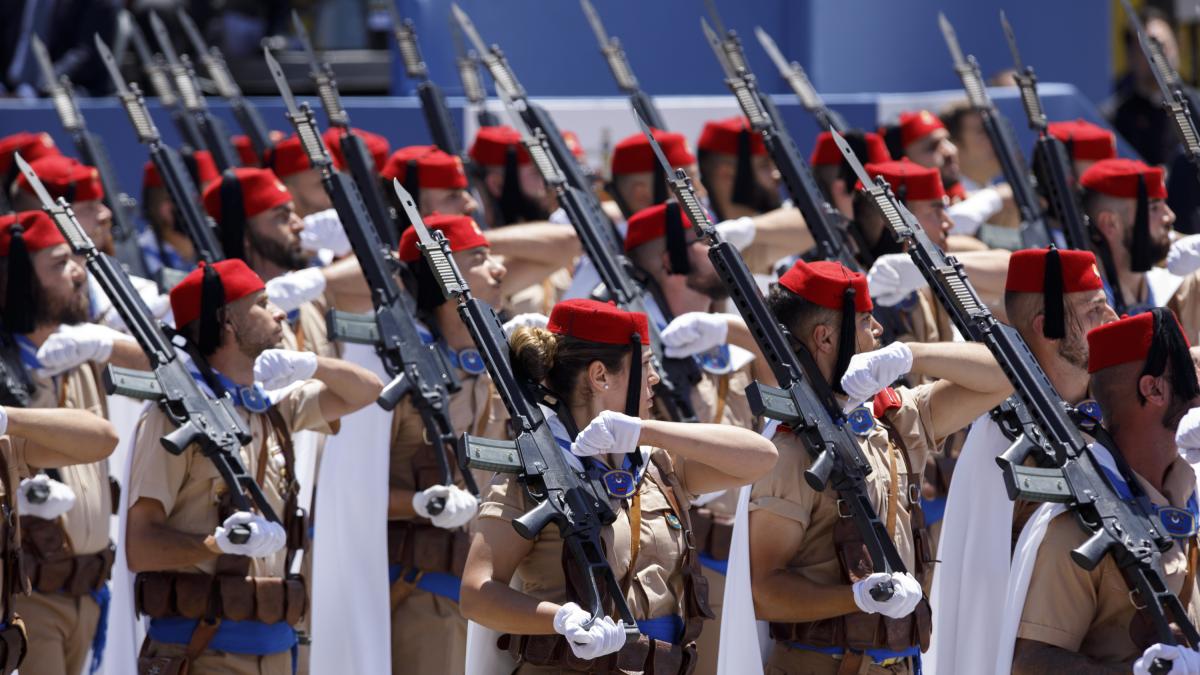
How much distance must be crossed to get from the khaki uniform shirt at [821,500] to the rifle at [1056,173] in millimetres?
2261

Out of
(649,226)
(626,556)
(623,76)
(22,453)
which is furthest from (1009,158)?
(22,453)

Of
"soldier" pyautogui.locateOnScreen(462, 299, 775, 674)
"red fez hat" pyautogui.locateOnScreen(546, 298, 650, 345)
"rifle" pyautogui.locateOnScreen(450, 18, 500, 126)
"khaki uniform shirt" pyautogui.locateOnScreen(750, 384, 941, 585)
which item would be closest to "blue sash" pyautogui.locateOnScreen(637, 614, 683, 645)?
"soldier" pyautogui.locateOnScreen(462, 299, 775, 674)

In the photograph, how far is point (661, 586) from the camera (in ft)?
13.5

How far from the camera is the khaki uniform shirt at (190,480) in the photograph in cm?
477

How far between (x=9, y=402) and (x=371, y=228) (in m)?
1.26

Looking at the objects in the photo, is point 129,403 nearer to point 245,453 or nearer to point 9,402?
point 9,402

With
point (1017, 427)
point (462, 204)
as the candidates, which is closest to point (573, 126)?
point (462, 204)

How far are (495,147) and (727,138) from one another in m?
1.01

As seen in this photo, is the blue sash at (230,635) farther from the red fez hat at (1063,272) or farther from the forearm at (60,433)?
the red fez hat at (1063,272)

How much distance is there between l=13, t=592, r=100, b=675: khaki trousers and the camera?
5.48 meters

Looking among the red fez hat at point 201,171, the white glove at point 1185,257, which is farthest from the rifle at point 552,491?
the red fez hat at point 201,171

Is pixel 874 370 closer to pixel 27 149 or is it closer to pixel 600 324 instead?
pixel 600 324

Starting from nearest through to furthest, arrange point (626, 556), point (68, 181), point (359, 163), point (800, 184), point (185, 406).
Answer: point (626, 556) → point (185, 406) → point (800, 184) → point (359, 163) → point (68, 181)

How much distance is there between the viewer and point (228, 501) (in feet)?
15.9
